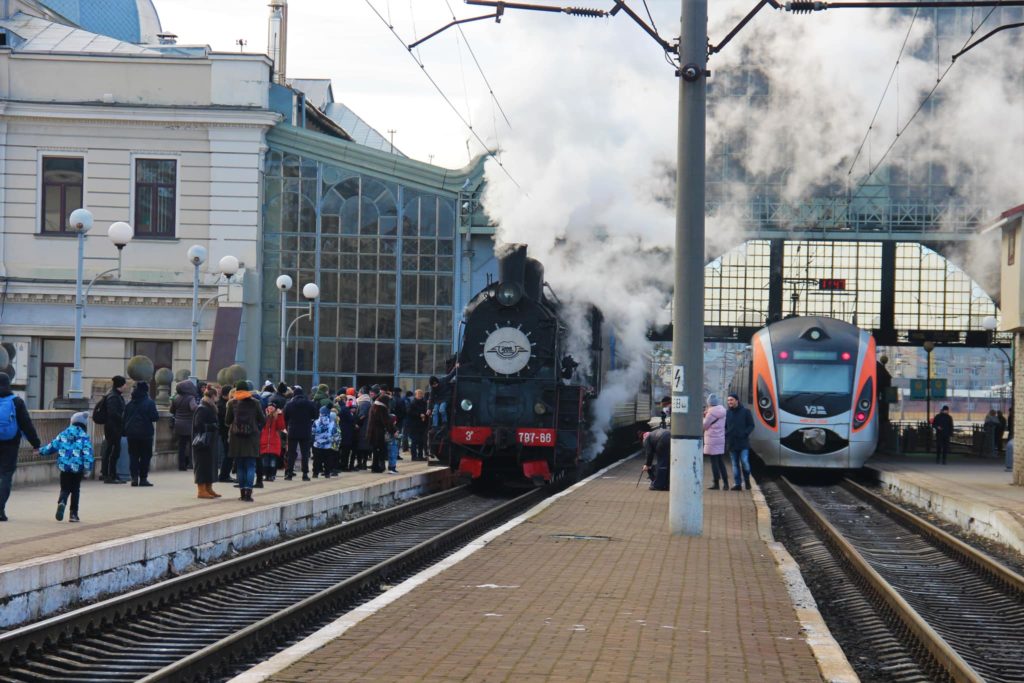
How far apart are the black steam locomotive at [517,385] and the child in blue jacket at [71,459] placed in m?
9.48

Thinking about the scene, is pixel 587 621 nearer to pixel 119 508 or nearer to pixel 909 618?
pixel 909 618

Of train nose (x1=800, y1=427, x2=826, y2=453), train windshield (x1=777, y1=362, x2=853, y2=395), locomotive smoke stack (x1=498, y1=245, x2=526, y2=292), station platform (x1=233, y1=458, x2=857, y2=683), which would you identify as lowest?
station platform (x1=233, y1=458, x2=857, y2=683)

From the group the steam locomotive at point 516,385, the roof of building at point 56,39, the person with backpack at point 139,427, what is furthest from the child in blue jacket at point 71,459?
the roof of building at point 56,39

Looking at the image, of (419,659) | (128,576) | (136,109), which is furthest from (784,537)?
(136,109)

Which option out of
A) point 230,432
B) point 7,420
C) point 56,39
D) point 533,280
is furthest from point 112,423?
point 56,39

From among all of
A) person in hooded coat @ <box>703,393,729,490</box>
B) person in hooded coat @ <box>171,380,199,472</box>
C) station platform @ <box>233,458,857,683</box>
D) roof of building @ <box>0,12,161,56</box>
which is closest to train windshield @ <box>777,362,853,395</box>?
person in hooded coat @ <box>703,393,729,490</box>

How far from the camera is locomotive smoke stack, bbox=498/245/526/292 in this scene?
2333cm

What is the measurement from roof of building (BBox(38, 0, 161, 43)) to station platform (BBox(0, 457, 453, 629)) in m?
31.0

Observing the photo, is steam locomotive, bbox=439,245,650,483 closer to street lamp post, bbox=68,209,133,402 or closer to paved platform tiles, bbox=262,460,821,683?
street lamp post, bbox=68,209,133,402

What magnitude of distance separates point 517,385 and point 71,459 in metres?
10.0

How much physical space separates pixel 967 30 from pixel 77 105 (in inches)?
939

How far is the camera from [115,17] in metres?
51.5

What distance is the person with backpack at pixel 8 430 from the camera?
14.3 metres

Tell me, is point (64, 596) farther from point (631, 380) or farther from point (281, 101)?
point (281, 101)
